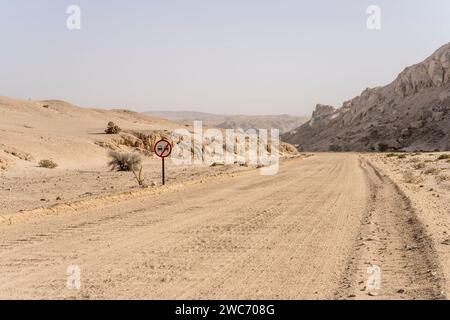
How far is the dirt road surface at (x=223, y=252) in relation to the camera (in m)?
6.65

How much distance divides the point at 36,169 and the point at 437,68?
3805 inches

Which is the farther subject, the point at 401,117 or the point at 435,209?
the point at 401,117

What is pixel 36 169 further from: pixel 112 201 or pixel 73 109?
pixel 73 109

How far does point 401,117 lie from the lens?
355 ft

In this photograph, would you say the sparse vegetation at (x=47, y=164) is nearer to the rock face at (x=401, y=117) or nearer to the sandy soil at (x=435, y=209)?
the sandy soil at (x=435, y=209)

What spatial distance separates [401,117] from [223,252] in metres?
106

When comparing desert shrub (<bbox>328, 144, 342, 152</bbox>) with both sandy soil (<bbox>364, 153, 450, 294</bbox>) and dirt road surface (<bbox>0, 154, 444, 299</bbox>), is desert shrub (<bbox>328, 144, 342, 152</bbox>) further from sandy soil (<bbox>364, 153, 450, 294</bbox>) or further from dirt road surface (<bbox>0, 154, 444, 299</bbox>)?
dirt road surface (<bbox>0, 154, 444, 299</bbox>)

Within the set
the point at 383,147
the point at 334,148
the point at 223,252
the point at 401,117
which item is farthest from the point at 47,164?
the point at 401,117

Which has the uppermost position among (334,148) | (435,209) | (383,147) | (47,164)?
(47,164)

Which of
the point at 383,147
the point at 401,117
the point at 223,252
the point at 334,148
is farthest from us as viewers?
the point at 334,148

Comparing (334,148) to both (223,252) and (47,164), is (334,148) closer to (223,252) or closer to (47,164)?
(47,164)

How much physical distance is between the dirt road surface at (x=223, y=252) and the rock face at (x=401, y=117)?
79.2 metres

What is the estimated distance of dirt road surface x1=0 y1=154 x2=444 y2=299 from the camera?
6.65 meters

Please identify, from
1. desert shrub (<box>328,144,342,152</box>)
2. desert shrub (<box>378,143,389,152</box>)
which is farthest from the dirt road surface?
desert shrub (<box>328,144,342,152</box>)
